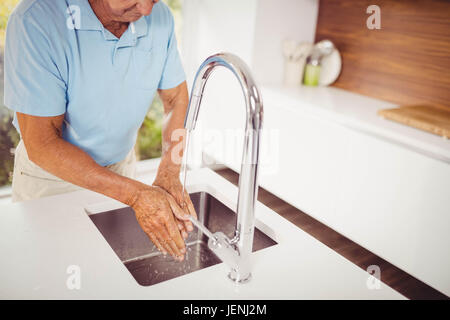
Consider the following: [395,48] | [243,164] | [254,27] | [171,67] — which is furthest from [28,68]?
[395,48]

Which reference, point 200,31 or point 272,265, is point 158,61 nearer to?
point 272,265

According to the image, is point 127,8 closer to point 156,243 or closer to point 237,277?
point 156,243

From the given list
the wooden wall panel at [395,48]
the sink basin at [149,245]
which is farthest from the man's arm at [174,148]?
the wooden wall panel at [395,48]

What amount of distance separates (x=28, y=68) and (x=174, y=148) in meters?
0.49

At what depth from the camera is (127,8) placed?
107 cm

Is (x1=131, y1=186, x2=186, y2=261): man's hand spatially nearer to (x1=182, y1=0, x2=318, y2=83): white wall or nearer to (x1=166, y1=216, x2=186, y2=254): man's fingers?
(x1=166, y1=216, x2=186, y2=254): man's fingers

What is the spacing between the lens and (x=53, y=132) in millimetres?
1081

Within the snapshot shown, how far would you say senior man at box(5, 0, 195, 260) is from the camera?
1.01m

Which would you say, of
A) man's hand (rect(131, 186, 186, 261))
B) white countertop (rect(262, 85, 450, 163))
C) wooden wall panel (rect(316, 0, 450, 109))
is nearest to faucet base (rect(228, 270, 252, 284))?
man's hand (rect(131, 186, 186, 261))

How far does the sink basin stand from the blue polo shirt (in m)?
0.33

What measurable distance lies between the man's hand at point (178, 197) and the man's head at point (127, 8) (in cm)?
45

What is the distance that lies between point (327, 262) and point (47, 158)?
758mm

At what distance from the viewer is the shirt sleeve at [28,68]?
1.01 meters
